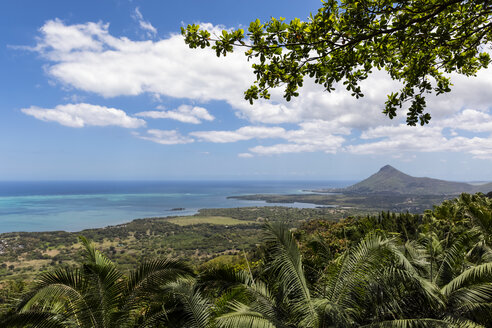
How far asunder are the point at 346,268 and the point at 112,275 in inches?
169

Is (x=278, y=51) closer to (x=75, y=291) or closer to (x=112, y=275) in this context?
(x=112, y=275)

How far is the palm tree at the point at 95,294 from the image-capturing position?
461cm

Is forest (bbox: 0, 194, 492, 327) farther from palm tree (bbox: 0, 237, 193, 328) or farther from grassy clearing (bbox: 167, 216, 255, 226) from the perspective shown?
grassy clearing (bbox: 167, 216, 255, 226)

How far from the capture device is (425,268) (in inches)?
256

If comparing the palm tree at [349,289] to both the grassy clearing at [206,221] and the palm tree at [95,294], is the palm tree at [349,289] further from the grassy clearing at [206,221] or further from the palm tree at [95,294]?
the grassy clearing at [206,221]

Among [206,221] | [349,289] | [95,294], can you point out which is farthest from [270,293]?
[206,221]

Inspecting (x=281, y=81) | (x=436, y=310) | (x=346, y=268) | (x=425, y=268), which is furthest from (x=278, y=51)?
(x=425, y=268)

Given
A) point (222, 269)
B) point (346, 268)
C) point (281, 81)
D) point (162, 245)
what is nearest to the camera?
point (281, 81)

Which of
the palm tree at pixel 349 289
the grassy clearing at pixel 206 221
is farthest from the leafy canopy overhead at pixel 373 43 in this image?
the grassy clearing at pixel 206 221

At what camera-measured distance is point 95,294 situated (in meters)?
4.94

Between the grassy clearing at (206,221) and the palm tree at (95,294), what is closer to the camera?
the palm tree at (95,294)

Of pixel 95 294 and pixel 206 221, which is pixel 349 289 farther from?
pixel 206 221

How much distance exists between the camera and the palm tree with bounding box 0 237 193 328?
4613 mm

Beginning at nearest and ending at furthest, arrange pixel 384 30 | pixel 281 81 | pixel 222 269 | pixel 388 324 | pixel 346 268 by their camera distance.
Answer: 1. pixel 384 30
2. pixel 281 81
3. pixel 388 324
4. pixel 346 268
5. pixel 222 269
